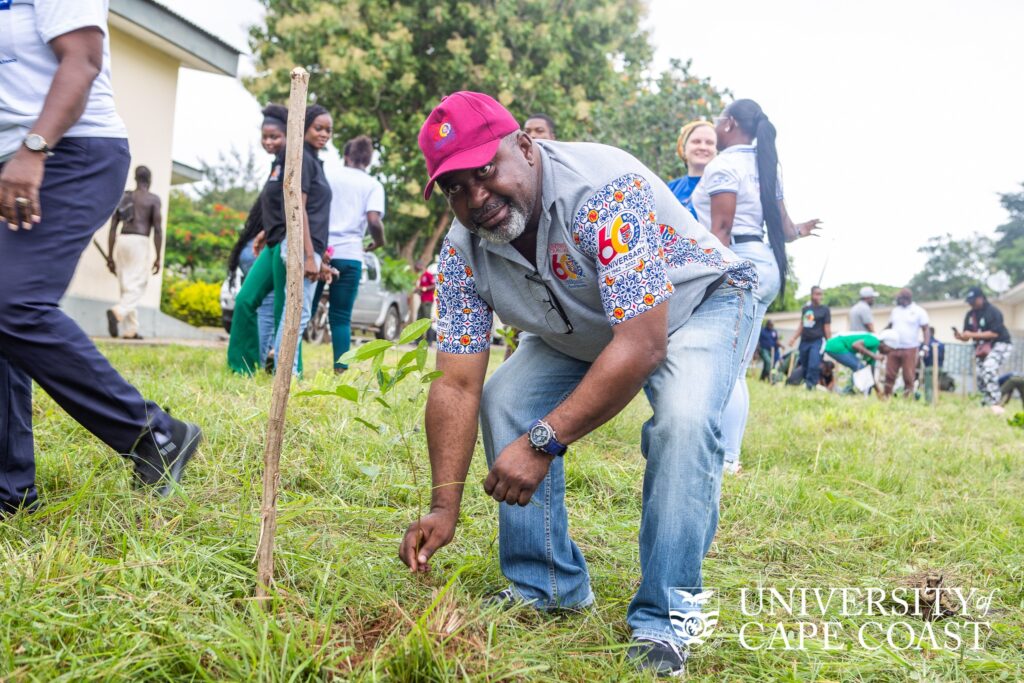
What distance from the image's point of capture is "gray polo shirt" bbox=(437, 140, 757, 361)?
233 centimetres

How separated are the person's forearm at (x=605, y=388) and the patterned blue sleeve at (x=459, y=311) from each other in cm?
41

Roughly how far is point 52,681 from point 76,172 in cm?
157

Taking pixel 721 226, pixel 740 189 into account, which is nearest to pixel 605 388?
pixel 721 226


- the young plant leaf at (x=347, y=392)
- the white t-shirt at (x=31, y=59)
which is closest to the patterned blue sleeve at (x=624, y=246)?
the young plant leaf at (x=347, y=392)

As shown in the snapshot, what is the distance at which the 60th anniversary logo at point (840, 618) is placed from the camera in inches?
99.5

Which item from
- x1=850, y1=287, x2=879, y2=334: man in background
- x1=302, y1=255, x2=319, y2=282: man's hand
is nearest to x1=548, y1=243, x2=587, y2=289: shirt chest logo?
x1=302, y1=255, x2=319, y2=282: man's hand

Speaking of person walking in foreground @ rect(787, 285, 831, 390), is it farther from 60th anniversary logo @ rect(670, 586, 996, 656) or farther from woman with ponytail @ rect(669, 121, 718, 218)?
60th anniversary logo @ rect(670, 586, 996, 656)

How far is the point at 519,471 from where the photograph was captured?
2.32 m

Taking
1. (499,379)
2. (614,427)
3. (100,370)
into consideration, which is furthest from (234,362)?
(499,379)

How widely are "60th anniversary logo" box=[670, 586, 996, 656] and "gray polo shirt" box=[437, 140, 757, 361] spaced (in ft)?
2.51

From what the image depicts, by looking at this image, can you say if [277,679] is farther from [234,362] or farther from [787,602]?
[234,362]

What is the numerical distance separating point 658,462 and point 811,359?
1320 cm

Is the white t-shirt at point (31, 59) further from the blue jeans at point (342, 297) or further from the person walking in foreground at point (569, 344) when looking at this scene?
the blue jeans at point (342, 297)

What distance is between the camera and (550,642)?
2449mm
